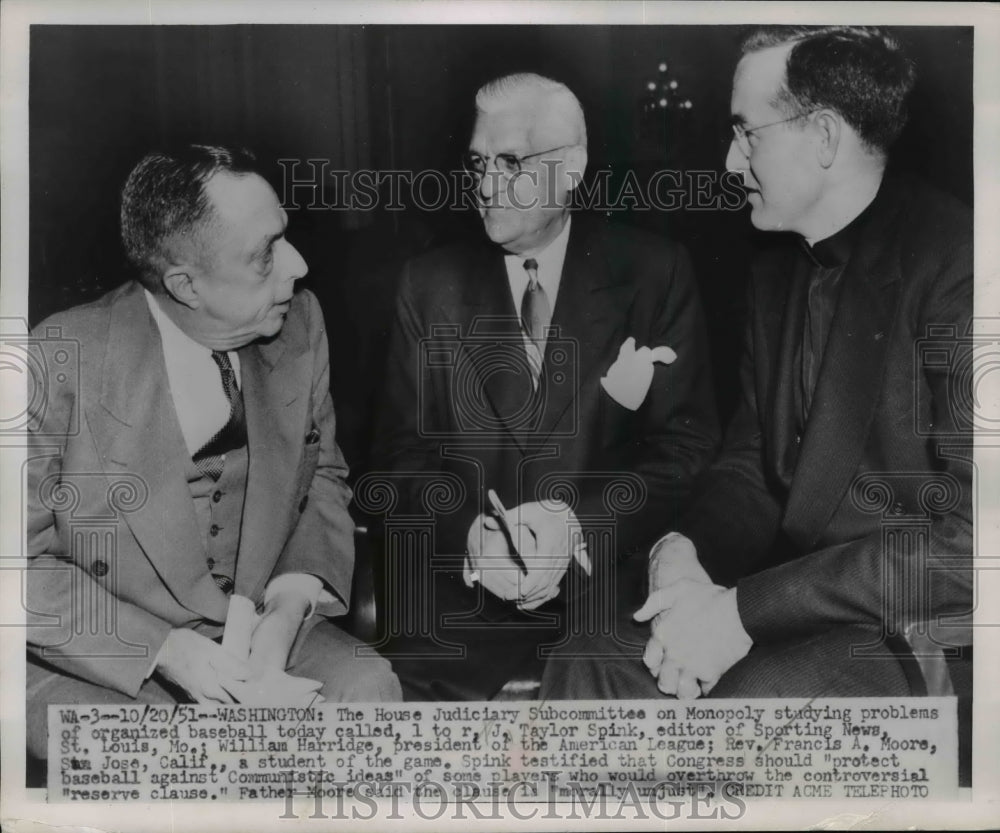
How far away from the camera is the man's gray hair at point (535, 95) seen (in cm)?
327

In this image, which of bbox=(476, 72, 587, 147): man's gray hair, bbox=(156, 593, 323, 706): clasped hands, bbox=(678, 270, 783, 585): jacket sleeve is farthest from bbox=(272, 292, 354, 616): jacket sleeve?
bbox=(678, 270, 783, 585): jacket sleeve

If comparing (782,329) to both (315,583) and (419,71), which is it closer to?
(419,71)

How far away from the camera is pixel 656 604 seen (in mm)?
3301

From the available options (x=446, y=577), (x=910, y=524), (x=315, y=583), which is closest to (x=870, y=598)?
(x=910, y=524)

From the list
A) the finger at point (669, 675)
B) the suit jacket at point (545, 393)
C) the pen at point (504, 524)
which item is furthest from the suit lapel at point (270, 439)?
the finger at point (669, 675)

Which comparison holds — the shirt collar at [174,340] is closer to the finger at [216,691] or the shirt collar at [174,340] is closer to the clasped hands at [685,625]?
the finger at [216,691]

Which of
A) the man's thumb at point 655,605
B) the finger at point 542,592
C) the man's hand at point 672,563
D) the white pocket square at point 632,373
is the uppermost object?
the white pocket square at point 632,373

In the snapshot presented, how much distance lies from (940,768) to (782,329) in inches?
52.1

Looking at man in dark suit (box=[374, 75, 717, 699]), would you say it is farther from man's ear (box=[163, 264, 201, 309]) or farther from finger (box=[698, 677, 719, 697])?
man's ear (box=[163, 264, 201, 309])

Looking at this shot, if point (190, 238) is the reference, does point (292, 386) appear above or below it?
below

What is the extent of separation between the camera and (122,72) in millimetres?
3279

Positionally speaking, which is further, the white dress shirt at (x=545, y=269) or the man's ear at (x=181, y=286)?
the white dress shirt at (x=545, y=269)

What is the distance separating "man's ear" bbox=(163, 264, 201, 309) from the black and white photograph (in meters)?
0.08

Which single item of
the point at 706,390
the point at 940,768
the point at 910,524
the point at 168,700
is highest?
the point at 706,390
